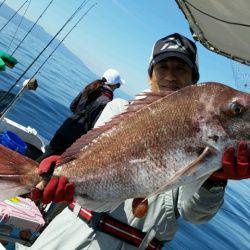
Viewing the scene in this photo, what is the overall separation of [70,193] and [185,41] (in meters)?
2.12

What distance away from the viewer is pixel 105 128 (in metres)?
3.03

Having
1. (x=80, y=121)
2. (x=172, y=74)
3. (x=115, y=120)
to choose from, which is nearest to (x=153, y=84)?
(x=172, y=74)

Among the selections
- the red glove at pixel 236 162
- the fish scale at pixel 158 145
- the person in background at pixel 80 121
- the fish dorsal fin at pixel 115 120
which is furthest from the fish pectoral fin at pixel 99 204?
the person in background at pixel 80 121

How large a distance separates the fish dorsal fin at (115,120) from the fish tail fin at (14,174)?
9.9 inches

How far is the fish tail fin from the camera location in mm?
2845

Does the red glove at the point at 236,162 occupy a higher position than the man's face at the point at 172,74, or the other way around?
the man's face at the point at 172,74

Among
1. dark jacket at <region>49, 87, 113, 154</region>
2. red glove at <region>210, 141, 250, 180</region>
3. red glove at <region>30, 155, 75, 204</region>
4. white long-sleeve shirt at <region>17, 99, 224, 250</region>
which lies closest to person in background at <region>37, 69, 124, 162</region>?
dark jacket at <region>49, 87, 113, 154</region>

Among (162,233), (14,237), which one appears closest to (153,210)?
(162,233)

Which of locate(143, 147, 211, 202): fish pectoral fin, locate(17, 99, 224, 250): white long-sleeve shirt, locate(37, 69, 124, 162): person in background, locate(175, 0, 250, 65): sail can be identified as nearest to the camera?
locate(143, 147, 211, 202): fish pectoral fin

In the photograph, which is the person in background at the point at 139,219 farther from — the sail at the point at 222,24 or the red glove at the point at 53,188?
the sail at the point at 222,24

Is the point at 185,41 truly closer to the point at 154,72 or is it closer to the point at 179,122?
the point at 154,72

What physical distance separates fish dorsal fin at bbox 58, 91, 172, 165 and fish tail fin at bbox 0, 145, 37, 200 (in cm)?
25

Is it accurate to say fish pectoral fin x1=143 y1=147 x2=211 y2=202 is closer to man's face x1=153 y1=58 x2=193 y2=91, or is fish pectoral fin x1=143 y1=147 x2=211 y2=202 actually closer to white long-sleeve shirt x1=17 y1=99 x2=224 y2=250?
white long-sleeve shirt x1=17 y1=99 x2=224 y2=250

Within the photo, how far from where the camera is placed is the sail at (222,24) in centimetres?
→ 875
